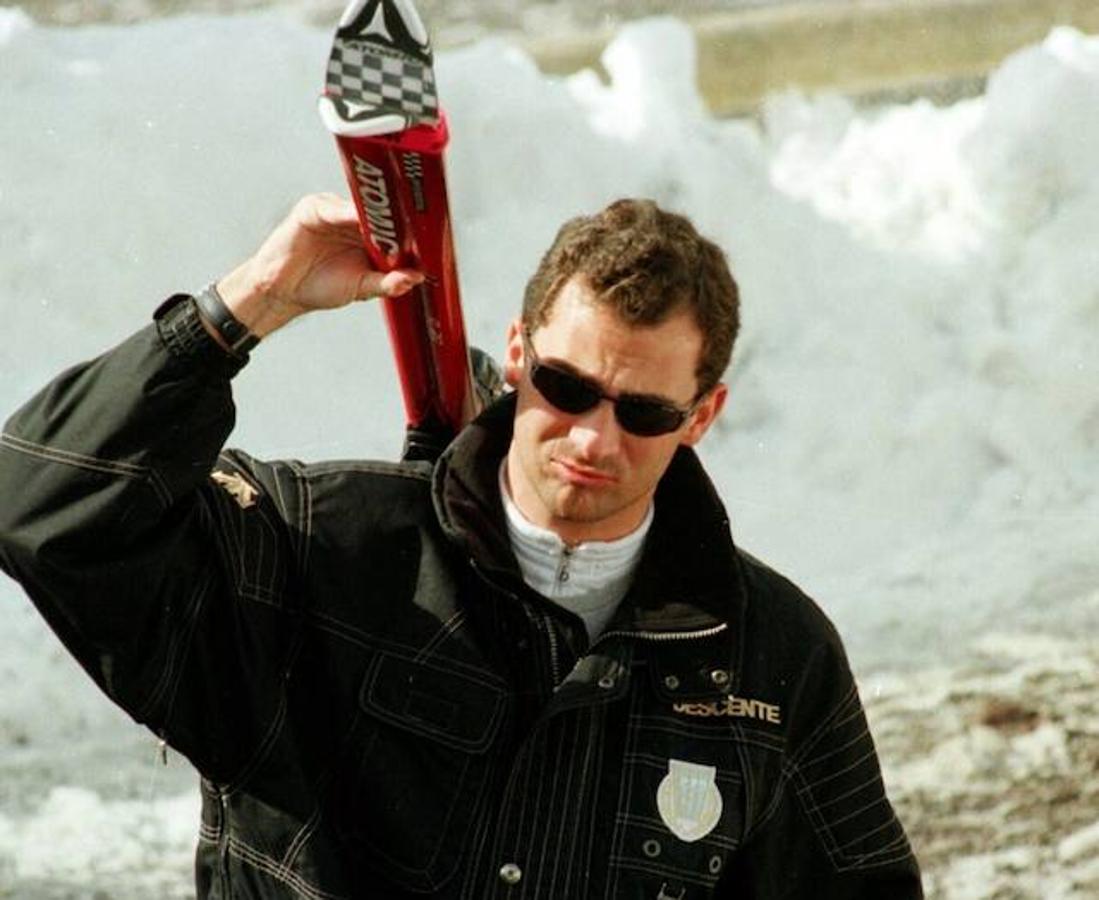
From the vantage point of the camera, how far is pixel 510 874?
108 inches

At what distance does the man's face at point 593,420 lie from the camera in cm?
270

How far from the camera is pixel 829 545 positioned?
5.34m

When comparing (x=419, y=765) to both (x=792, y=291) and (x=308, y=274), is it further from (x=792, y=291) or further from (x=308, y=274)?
(x=792, y=291)

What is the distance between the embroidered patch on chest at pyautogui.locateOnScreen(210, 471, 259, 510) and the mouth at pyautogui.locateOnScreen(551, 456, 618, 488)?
377mm

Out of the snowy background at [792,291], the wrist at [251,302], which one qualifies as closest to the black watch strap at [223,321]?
the wrist at [251,302]

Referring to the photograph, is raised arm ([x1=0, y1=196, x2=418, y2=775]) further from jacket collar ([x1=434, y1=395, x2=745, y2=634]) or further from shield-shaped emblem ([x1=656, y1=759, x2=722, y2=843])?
shield-shaped emblem ([x1=656, y1=759, x2=722, y2=843])

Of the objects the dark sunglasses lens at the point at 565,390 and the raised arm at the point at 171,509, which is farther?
the dark sunglasses lens at the point at 565,390

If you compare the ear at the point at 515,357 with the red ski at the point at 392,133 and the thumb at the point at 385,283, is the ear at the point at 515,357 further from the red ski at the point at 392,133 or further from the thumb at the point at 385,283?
the thumb at the point at 385,283

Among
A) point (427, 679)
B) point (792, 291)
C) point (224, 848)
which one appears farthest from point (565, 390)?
point (792, 291)

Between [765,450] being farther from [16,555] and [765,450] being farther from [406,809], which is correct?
[16,555]

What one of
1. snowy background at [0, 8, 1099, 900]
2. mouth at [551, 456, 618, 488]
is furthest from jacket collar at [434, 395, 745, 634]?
snowy background at [0, 8, 1099, 900]

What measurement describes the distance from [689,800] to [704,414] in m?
0.50

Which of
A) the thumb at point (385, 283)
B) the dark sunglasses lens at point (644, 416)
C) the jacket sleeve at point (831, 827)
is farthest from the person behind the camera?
the jacket sleeve at point (831, 827)

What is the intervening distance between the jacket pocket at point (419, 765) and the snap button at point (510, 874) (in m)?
0.06
